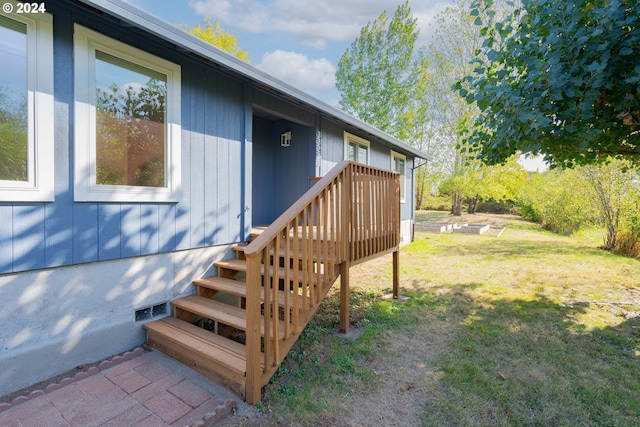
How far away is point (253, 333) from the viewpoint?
6.90 feet

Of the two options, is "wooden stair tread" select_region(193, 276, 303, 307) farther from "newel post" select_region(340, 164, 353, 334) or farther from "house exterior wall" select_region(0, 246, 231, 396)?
"newel post" select_region(340, 164, 353, 334)

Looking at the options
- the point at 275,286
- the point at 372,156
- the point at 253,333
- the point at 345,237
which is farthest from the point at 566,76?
the point at 372,156

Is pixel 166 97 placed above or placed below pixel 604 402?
above

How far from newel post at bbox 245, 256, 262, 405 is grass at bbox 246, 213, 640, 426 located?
14 cm

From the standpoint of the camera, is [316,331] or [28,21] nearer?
[28,21]

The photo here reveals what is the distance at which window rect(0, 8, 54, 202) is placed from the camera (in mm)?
2215

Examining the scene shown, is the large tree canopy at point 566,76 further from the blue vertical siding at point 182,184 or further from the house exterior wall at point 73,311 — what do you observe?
the house exterior wall at point 73,311

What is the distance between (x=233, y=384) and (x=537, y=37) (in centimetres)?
402

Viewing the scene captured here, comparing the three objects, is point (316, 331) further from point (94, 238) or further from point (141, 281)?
point (94, 238)

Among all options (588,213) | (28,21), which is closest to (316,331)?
(28,21)

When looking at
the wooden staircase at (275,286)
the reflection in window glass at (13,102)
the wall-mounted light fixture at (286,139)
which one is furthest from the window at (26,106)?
the wall-mounted light fixture at (286,139)

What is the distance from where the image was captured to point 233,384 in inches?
89.2

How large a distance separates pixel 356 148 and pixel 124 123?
4.85m

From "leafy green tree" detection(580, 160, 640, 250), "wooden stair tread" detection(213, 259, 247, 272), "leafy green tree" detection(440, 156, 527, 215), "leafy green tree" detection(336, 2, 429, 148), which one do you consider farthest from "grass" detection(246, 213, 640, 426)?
"leafy green tree" detection(336, 2, 429, 148)
